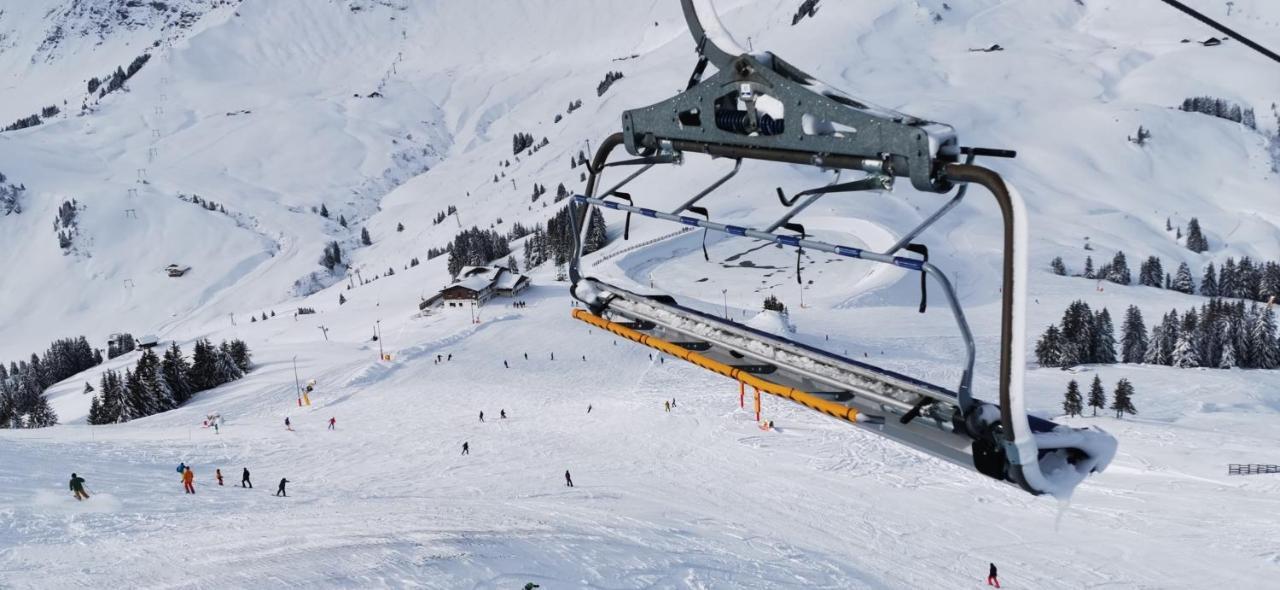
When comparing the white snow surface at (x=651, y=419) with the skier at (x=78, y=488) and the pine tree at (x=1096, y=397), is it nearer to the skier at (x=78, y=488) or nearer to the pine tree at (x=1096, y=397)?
the skier at (x=78, y=488)

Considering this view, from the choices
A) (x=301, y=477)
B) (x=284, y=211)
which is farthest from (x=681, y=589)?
(x=284, y=211)

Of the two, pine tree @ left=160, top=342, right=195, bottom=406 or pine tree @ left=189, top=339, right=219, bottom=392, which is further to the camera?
pine tree @ left=189, top=339, right=219, bottom=392

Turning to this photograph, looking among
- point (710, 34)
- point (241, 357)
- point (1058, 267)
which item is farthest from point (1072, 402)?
point (241, 357)

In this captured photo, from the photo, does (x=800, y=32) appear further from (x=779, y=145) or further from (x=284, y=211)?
(x=779, y=145)

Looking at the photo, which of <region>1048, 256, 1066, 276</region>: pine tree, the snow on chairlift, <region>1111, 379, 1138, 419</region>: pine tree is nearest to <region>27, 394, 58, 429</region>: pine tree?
the snow on chairlift

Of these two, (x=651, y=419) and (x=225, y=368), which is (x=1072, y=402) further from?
(x=225, y=368)

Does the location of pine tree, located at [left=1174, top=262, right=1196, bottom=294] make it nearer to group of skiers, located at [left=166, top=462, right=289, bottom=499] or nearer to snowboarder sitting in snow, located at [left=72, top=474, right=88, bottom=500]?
group of skiers, located at [left=166, top=462, right=289, bottom=499]
